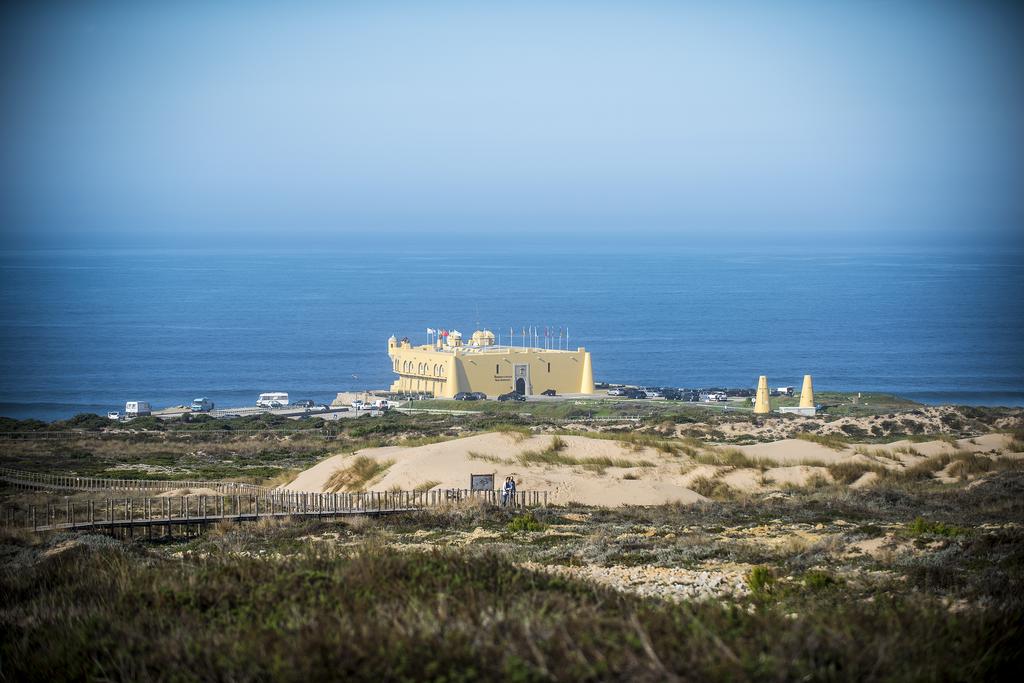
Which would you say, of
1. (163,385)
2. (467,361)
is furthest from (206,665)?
(163,385)

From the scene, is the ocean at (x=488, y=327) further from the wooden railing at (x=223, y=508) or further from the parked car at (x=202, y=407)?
the wooden railing at (x=223, y=508)

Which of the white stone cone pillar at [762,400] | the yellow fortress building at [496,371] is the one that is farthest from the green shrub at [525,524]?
the yellow fortress building at [496,371]

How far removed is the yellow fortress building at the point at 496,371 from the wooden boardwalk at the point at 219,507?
34737mm

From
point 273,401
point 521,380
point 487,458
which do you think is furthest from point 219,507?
point 273,401

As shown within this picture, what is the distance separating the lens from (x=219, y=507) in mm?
18219

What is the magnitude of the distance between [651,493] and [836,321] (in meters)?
113

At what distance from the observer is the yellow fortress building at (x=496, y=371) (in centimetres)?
5684

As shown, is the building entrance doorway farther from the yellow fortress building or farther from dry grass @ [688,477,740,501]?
dry grass @ [688,477,740,501]

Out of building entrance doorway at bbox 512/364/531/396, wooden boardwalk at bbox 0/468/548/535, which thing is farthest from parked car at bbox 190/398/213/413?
wooden boardwalk at bbox 0/468/548/535

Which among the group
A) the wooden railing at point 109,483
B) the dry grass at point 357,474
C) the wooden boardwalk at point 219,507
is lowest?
the wooden railing at point 109,483

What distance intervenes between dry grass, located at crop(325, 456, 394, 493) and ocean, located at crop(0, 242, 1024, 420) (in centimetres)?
4300

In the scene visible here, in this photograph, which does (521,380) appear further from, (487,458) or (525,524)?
(525,524)

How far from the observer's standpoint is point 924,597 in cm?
945

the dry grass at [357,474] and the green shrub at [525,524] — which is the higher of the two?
the green shrub at [525,524]
